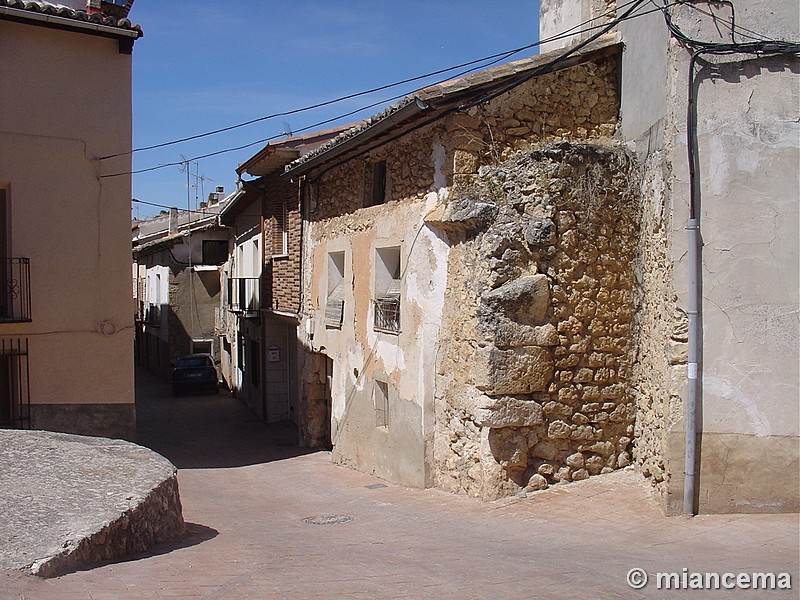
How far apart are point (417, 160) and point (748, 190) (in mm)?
4314

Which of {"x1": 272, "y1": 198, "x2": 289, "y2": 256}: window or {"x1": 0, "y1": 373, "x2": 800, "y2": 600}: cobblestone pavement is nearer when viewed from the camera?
{"x1": 0, "y1": 373, "x2": 800, "y2": 600}: cobblestone pavement

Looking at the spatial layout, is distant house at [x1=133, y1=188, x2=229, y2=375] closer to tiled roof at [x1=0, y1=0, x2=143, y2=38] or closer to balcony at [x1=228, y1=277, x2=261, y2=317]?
balcony at [x1=228, y1=277, x2=261, y2=317]

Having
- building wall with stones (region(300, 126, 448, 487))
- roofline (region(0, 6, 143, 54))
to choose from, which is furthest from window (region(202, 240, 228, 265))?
roofline (region(0, 6, 143, 54))

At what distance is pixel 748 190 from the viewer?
23.4 feet

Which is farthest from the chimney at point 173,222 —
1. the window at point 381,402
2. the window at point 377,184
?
the window at point 381,402

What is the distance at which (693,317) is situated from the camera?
7.11 meters

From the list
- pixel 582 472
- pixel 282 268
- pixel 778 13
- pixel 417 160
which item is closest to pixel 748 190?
pixel 778 13

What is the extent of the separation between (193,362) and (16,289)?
47.3ft

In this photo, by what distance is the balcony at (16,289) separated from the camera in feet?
36.5

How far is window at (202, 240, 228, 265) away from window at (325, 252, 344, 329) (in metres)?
16.0

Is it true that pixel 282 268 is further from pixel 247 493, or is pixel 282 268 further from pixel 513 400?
pixel 513 400

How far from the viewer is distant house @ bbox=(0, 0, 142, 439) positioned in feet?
36.6

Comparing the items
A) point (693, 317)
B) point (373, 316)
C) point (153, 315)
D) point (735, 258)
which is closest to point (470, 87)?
point (735, 258)

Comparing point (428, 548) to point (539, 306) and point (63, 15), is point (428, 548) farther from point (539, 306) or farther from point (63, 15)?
point (63, 15)
